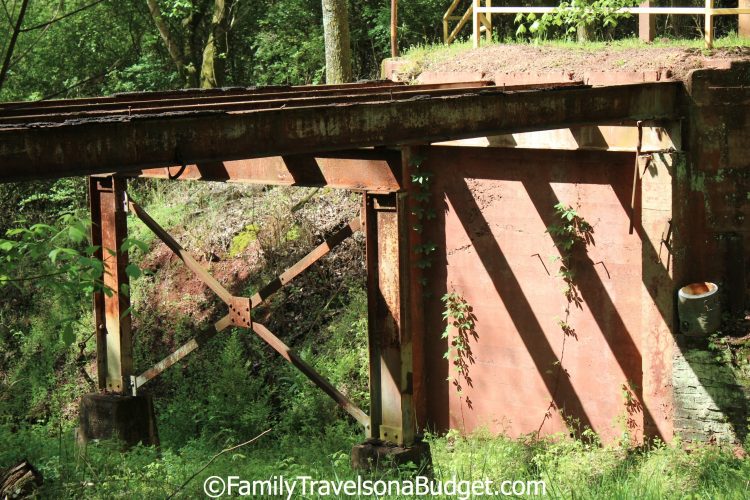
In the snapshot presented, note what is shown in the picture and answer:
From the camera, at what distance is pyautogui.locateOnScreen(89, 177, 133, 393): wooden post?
9164mm

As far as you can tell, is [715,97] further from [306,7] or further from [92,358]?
[306,7]

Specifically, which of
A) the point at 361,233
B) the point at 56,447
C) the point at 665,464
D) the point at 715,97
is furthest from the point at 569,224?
the point at 56,447

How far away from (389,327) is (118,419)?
3.66 m

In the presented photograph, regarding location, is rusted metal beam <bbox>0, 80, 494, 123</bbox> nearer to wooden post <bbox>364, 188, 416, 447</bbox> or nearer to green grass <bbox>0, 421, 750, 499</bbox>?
wooden post <bbox>364, 188, 416, 447</bbox>

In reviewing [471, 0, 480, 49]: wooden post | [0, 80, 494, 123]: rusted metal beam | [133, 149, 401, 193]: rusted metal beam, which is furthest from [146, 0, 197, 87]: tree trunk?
[133, 149, 401, 193]: rusted metal beam

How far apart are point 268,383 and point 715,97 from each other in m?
5.97

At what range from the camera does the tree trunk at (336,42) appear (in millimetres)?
14250

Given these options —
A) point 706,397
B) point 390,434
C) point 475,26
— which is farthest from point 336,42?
point 390,434

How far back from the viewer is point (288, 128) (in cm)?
577

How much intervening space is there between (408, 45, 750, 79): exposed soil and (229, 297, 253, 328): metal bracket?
11.0ft

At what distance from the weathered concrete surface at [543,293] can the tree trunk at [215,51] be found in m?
9.10

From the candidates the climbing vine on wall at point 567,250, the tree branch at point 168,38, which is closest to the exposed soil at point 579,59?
the climbing vine on wall at point 567,250

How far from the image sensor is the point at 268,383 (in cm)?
1152

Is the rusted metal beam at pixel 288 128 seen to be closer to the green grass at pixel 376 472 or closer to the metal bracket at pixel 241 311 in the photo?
the green grass at pixel 376 472
